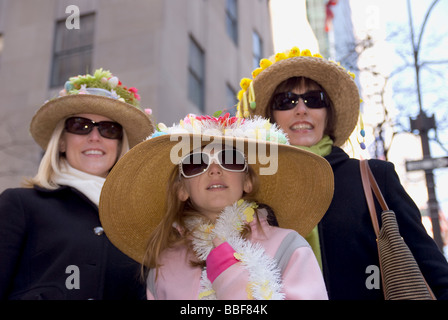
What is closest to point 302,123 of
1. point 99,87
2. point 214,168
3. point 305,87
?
point 305,87

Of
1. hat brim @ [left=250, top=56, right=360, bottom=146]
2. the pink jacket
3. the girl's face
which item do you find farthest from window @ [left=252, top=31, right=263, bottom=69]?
the pink jacket

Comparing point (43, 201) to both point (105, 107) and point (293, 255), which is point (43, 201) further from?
point (293, 255)

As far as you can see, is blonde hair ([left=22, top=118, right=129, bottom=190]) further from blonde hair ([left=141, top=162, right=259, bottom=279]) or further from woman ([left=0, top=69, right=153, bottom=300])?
blonde hair ([left=141, top=162, right=259, bottom=279])

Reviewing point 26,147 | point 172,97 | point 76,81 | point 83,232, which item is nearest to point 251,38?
point 172,97

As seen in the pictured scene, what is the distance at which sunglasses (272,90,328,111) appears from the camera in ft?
8.93

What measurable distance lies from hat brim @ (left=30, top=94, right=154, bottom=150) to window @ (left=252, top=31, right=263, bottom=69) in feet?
44.4

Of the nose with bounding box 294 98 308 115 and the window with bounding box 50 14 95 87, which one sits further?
the window with bounding box 50 14 95 87

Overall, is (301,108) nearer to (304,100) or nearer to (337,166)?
(304,100)

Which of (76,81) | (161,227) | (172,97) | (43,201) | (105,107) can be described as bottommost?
(161,227)

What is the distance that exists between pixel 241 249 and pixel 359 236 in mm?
737

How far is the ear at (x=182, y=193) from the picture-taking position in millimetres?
2338

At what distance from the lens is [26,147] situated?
923 cm

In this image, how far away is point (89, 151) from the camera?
9.86 feet

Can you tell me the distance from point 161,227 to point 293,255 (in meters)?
0.74
